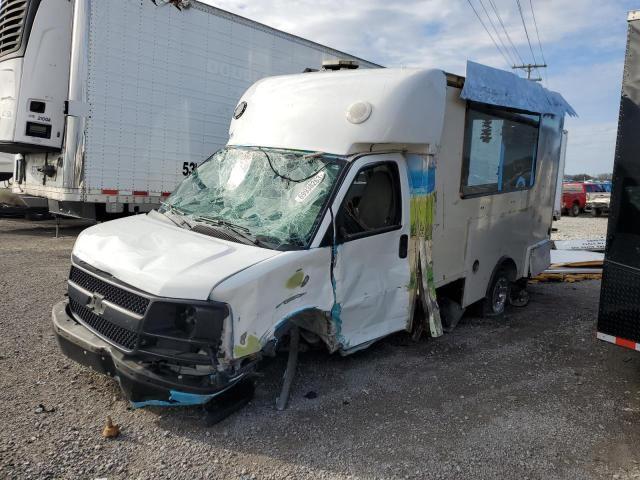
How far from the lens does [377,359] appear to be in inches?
208

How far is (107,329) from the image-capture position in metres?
3.78

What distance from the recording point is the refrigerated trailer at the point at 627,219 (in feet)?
13.3

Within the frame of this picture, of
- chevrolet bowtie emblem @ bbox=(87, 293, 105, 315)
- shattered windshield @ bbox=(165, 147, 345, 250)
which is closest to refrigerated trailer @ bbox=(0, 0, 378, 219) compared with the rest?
shattered windshield @ bbox=(165, 147, 345, 250)

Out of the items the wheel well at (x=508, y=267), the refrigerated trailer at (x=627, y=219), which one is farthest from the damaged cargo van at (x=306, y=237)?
the refrigerated trailer at (x=627, y=219)

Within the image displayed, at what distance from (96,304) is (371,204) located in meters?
2.38

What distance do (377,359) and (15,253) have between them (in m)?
7.24

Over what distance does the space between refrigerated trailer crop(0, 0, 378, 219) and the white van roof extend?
484 cm

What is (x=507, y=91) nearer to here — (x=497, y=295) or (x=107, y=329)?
(x=497, y=295)

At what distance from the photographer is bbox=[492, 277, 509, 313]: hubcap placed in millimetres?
6962

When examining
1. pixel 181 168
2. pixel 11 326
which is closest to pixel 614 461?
pixel 11 326

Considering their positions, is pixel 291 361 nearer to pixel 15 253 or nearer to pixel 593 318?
pixel 593 318

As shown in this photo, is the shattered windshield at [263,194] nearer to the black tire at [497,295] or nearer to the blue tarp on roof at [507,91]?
the blue tarp on roof at [507,91]

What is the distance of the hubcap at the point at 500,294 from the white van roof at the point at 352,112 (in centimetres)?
271

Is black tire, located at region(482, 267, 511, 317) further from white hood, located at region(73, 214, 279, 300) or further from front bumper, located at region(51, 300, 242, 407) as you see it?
front bumper, located at region(51, 300, 242, 407)
